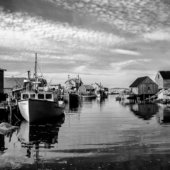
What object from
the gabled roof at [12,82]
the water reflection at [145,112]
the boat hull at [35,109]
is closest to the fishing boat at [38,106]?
the boat hull at [35,109]

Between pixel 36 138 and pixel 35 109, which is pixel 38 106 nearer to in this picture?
pixel 35 109

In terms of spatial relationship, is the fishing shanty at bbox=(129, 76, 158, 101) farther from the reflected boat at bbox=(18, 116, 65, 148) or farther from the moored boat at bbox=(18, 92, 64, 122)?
the reflected boat at bbox=(18, 116, 65, 148)

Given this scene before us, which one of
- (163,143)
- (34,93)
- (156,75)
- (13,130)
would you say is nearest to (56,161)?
(163,143)

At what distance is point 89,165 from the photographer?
1551 centimetres

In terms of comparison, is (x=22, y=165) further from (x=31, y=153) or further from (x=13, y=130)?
(x=13, y=130)

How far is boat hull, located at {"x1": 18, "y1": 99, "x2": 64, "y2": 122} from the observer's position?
34.3 m

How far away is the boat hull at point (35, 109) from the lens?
1350 inches

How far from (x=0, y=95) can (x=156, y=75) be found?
6854cm

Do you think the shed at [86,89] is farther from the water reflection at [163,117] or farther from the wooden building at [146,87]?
the water reflection at [163,117]

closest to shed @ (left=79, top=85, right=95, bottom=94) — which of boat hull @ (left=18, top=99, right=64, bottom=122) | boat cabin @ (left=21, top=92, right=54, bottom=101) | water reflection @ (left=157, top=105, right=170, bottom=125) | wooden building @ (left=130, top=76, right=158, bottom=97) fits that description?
wooden building @ (left=130, top=76, right=158, bottom=97)

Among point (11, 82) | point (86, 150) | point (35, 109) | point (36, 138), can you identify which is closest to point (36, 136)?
point (36, 138)

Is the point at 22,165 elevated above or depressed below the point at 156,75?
below

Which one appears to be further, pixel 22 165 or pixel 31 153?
pixel 31 153

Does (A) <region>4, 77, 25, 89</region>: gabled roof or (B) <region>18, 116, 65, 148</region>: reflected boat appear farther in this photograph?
(A) <region>4, 77, 25, 89</region>: gabled roof
